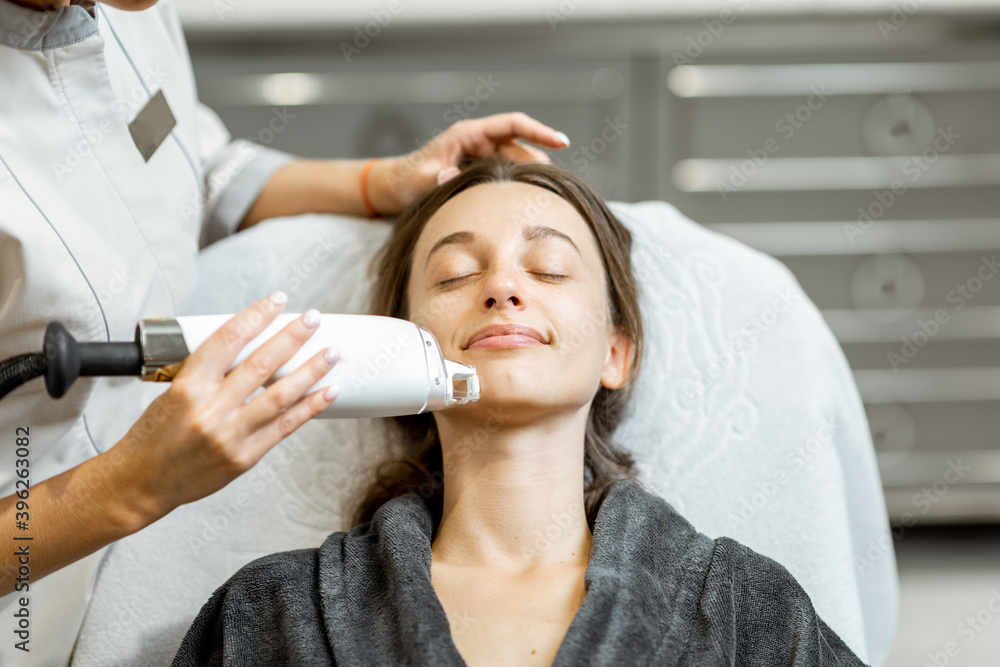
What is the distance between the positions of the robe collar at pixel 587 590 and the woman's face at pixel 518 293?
0.20 meters

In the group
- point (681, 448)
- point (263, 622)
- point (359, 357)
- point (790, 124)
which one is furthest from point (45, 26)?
point (790, 124)

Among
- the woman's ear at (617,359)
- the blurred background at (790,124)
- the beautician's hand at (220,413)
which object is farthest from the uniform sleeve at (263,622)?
the blurred background at (790,124)

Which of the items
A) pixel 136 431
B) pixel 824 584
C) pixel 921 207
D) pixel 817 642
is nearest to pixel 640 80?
pixel 921 207

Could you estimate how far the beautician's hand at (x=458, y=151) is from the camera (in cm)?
137

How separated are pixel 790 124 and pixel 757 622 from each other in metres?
1.72

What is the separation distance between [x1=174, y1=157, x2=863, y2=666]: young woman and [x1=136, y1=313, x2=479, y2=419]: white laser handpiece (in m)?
0.16

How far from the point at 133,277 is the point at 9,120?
24cm

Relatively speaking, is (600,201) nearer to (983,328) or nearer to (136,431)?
(136,431)

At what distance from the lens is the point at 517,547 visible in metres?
1.13

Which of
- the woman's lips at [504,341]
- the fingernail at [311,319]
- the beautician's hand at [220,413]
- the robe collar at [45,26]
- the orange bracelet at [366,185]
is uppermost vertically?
the robe collar at [45,26]

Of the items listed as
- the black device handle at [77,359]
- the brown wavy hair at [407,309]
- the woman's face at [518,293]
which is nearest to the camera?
the black device handle at [77,359]

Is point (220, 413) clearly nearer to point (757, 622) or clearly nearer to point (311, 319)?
point (311, 319)

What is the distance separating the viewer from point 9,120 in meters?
0.96

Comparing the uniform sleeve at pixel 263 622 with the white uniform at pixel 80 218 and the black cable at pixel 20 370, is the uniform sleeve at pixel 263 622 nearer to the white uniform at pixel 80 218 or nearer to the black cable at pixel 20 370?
the white uniform at pixel 80 218
